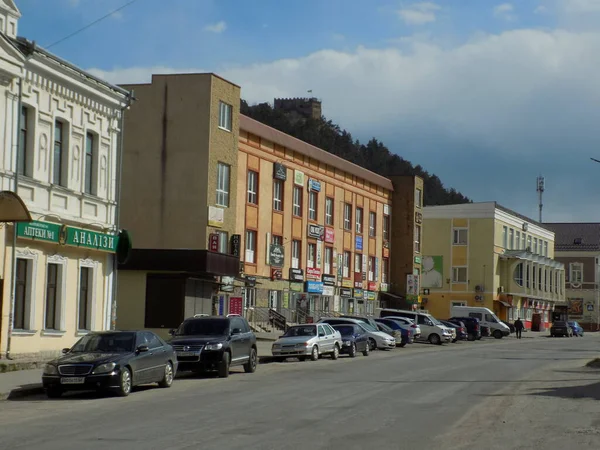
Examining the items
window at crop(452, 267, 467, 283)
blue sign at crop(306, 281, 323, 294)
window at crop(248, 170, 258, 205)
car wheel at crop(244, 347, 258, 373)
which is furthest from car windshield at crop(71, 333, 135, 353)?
window at crop(452, 267, 467, 283)

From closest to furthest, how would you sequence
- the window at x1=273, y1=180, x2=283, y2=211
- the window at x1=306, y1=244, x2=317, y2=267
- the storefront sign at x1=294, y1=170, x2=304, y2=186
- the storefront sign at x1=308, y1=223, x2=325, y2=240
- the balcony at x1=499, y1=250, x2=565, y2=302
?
the window at x1=273, y1=180, x2=283, y2=211
the storefront sign at x1=294, y1=170, x2=304, y2=186
the storefront sign at x1=308, y1=223, x2=325, y2=240
the window at x1=306, y1=244, x2=317, y2=267
the balcony at x1=499, y1=250, x2=565, y2=302

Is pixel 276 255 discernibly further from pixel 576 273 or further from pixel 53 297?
pixel 576 273

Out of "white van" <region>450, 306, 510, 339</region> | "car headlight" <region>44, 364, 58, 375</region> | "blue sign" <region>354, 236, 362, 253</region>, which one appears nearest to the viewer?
"car headlight" <region>44, 364, 58, 375</region>

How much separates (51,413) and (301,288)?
4570cm

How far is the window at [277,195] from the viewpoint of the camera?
59.5 meters

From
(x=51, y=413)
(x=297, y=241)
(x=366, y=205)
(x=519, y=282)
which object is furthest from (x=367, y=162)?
(x=51, y=413)

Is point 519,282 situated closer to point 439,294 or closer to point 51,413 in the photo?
point 439,294

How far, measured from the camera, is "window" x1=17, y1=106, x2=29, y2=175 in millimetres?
28297

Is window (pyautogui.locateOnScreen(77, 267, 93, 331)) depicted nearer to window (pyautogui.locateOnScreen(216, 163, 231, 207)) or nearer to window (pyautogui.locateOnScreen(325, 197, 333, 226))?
window (pyautogui.locateOnScreen(216, 163, 231, 207))

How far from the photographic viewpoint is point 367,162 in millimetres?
170250

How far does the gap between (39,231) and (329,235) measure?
40.0m

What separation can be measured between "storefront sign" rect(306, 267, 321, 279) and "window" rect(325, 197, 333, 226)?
12.9 ft

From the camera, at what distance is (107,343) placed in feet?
70.9

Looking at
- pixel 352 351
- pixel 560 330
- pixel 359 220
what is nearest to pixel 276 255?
pixel 359 220
